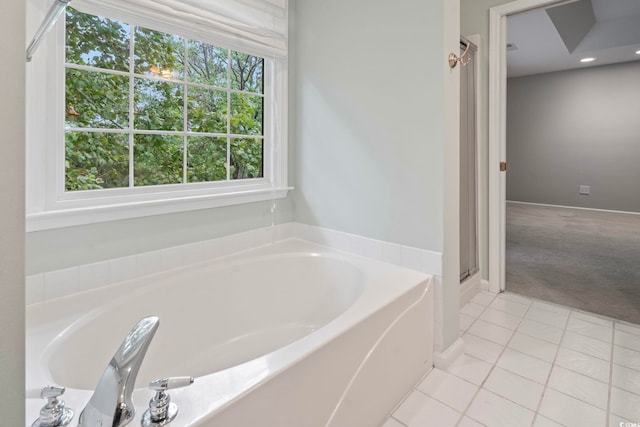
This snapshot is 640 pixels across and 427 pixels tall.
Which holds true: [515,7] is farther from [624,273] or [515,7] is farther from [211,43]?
Answer: [624,273]

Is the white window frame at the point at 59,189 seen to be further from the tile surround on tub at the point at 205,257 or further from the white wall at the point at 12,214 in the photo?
the white wall at the point at 12,214

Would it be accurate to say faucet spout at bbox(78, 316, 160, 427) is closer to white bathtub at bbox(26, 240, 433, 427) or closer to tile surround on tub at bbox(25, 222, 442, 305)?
white bathtub at bbox(26, 240, 433, 427)

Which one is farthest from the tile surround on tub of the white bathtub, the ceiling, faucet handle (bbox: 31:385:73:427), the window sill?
the ceiling

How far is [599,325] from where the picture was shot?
2.22m

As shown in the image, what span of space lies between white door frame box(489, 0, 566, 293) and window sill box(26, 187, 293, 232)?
1.73 m

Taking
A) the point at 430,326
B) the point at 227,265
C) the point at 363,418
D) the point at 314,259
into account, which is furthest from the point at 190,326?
the point at 430,326

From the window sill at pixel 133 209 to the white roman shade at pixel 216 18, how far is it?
33.2 inches

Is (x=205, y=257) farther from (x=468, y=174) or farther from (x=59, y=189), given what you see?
(x=468, y=174)

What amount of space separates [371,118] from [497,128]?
1275 millimetres

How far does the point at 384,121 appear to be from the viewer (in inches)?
75.3

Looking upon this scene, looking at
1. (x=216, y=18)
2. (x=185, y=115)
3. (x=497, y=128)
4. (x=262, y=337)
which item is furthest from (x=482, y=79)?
(x=262, y=337)

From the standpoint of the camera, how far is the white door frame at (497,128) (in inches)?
103

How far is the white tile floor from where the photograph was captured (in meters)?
1.43

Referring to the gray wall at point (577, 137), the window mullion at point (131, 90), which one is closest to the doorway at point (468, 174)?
the window mullion at point (131, 90)
